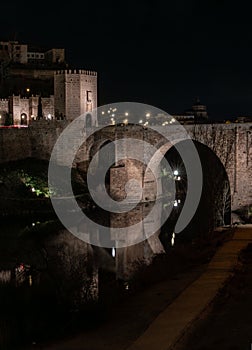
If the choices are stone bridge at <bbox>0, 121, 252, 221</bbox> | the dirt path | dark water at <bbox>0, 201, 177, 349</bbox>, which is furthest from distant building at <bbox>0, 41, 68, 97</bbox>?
the dirt path

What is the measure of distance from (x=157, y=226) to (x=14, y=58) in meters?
32.4

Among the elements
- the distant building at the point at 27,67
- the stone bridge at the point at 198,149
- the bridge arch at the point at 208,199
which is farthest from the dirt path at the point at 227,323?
the distant building at the point at 27,67

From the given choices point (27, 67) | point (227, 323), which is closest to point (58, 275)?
point (227, 323)

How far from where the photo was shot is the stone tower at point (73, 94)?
3997cm

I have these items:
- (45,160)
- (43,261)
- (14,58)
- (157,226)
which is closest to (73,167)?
(45,160)

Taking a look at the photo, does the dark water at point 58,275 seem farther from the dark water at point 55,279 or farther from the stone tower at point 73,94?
the stone tower at point 73,94

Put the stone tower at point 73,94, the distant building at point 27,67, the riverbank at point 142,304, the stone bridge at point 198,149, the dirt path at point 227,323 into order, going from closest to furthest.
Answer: the dirt path at point 227,323, the riverbank at point 142,304, the stone bridge at point 198,149, the stone tower at point 73,94, the distant building at point 27,67

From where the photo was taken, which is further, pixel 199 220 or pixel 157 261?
pixel 199 220

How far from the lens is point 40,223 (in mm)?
26219

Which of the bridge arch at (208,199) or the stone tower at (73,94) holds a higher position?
the stone tower at (73,94)

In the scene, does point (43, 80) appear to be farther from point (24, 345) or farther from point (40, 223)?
point (24, 345)

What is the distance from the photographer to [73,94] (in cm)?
4003

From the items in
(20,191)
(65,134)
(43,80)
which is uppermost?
(43,80)

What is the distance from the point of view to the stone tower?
39969 millimetres
